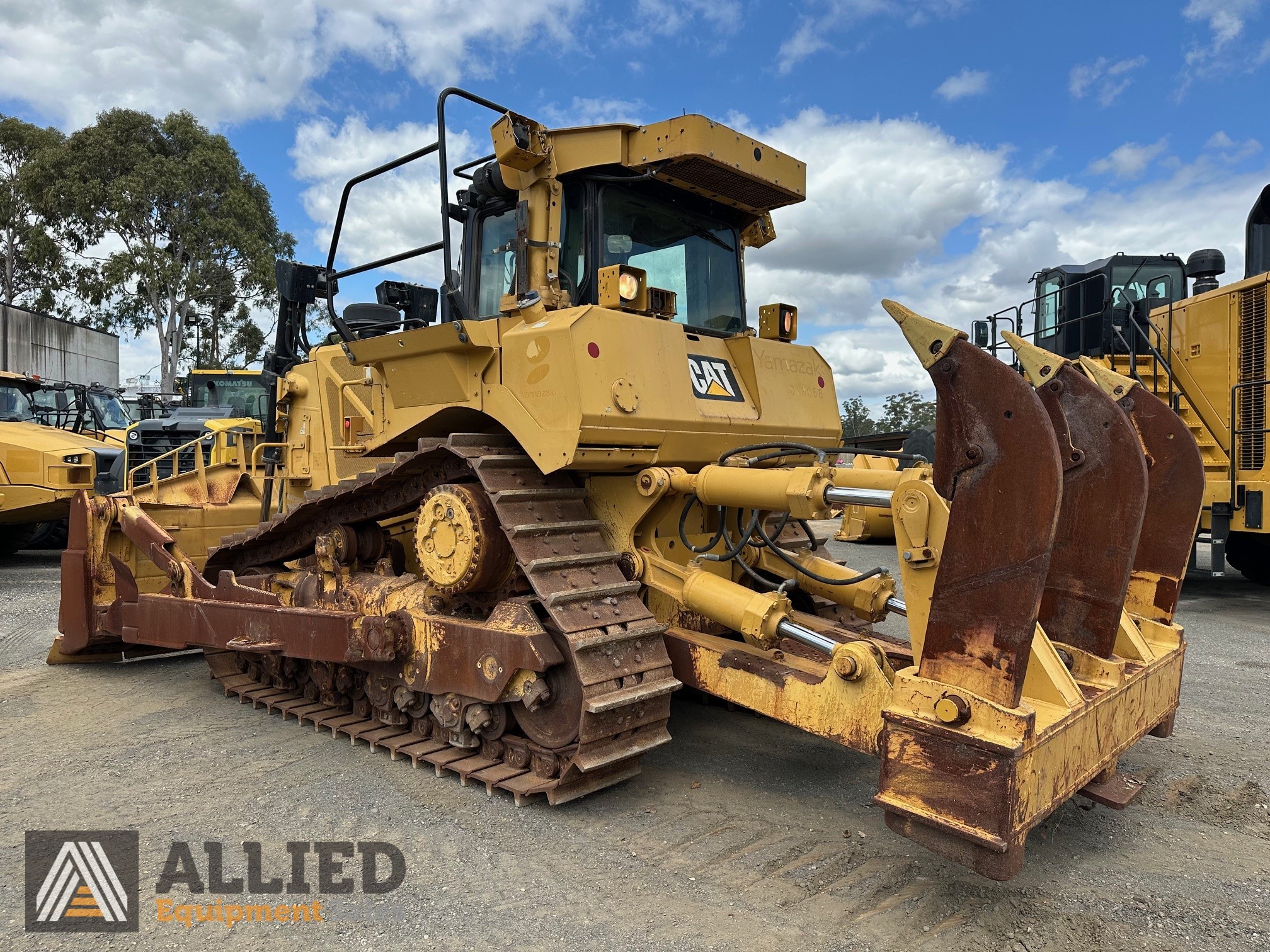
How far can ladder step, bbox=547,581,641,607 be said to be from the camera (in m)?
3.57

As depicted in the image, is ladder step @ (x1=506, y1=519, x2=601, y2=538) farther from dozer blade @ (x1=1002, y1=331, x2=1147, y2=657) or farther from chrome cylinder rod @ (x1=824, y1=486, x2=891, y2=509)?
dozer blade @ (x1=1002, y1=331, x2=1147, y2=657)

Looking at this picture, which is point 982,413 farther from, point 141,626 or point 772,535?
point 141,626

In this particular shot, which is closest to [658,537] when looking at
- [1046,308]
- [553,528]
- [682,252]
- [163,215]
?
[553,528]

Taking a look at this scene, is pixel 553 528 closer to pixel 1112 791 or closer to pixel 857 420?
pixel 1112 791

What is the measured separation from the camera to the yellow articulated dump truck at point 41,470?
34.1 feet

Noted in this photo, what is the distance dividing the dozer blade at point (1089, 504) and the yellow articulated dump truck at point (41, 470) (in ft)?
35.0

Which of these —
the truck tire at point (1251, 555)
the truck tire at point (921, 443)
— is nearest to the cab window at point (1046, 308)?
the truck tire at point (921, 443)

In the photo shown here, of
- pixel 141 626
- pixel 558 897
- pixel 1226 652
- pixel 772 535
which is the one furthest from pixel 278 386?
pixel 1226 652

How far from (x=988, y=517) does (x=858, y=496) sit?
2.04 ft

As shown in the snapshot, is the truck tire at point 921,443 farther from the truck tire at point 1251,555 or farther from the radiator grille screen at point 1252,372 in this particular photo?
the radiator grille screen at point 1252,372

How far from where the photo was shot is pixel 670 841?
3.40m

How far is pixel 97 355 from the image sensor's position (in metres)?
36.3

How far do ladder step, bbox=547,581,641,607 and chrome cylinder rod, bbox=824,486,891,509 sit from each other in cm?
101

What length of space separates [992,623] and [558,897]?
1742mm
